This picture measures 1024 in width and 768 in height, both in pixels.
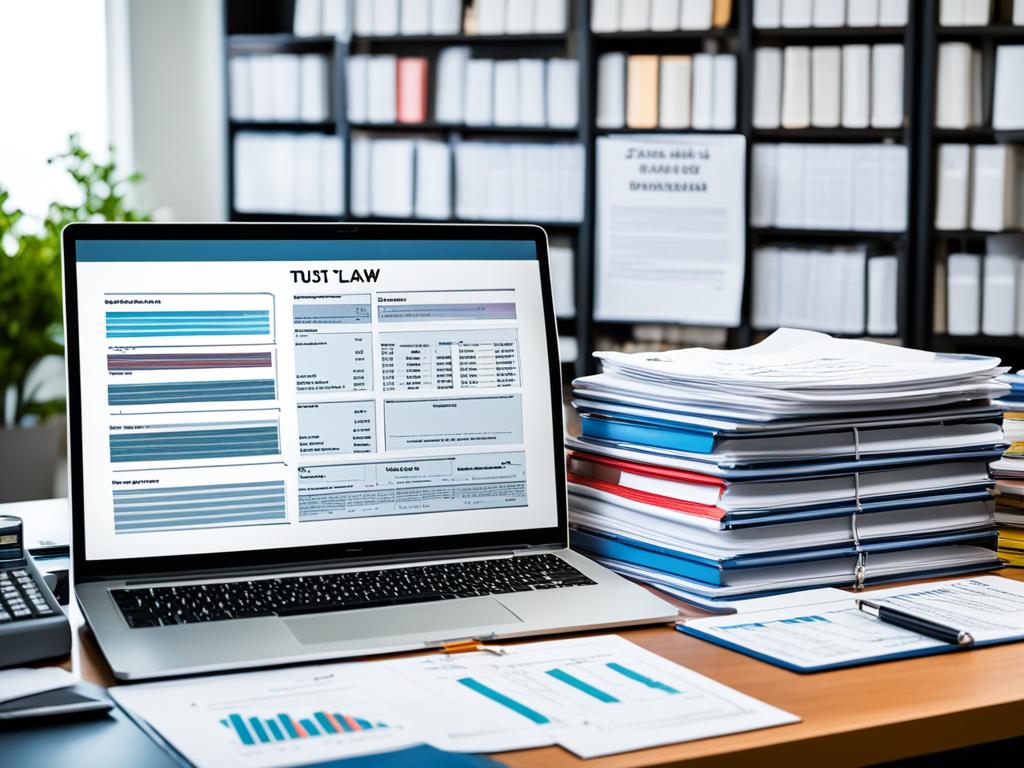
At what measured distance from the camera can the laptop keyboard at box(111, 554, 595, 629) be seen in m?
0.97

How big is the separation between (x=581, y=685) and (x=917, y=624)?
0.31 meters

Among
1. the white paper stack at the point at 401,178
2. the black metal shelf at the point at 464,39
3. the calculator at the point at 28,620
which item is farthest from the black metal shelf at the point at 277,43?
the calculator at the point at 28,620

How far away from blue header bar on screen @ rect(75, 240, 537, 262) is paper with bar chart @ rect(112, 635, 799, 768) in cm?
41

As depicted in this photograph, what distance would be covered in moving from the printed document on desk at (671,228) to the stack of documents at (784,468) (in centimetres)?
259

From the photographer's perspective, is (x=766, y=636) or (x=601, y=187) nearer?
(x=766, y=636)

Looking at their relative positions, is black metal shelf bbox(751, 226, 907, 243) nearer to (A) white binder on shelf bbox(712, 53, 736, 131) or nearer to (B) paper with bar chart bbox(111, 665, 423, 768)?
(A) white binder on shelf bbox(712, 53, 736, 131)

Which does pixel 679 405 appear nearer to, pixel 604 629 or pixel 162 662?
pixel 604 629

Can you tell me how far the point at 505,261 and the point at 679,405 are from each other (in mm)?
230

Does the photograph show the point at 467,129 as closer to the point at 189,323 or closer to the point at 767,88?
the point at 767,88

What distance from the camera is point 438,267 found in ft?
3.90

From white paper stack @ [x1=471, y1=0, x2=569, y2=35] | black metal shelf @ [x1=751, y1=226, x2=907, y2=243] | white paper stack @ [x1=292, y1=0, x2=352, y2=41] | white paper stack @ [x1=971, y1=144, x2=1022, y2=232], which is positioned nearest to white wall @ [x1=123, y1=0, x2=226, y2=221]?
white paper stack @ [x1=292, y1=0, x2=352, y2=41]

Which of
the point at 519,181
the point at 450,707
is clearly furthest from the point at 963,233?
the point at 450,707

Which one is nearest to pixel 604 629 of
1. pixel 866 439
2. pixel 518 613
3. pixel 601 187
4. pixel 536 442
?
pixel 518 613

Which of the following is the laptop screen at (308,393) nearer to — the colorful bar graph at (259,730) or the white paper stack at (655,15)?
the colorful bar graph at (259,730)
